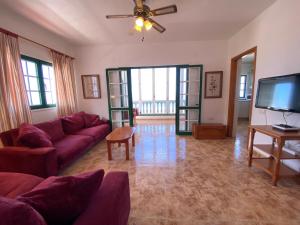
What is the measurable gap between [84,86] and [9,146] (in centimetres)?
265

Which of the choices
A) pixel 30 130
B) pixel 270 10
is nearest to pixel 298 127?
pixel 270 10

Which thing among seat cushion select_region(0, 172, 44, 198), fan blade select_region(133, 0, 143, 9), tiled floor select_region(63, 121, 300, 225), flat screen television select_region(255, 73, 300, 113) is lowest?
tiled floor select_region(63, 121, 300, 225)

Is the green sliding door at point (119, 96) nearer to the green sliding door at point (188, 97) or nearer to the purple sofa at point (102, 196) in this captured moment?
the green sliding door at point (188, 97)

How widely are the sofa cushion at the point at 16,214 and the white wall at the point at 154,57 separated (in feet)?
13.3

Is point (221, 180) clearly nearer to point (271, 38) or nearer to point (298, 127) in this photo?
point (298, 127)

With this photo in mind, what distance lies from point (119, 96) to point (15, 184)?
11.0 ft

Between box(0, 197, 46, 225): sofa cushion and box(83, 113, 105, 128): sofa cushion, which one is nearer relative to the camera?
box(0, 197, 46, 225): sofa cushion

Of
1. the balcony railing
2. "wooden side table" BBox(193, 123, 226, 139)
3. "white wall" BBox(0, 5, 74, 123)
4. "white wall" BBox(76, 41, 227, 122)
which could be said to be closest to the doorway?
"white wall" BBox(76, 41, 227, 122)

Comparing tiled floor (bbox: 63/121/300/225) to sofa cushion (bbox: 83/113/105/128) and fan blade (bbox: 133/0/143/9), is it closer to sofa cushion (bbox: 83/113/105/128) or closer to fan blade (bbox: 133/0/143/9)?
sofa cushion (bbox: 83/113/105/128)

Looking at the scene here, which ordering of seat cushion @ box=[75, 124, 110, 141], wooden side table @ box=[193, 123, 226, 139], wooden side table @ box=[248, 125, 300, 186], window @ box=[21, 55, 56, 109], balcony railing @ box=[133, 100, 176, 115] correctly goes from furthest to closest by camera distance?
balcony railing @ box=[133, 100, 176, 115], wooden side table @ box=[193, 123, 226, 139], seat cushion @ box=[75, 124, 110, 141], window @ box=[21, 55, 56, 109], wooden side table @ box=[248, 125, 300, 186]

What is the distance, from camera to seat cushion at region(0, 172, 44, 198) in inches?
49.6

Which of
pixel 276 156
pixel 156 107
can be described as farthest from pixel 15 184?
pixel 156 107

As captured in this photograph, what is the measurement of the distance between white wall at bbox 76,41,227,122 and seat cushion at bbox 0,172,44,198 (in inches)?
125

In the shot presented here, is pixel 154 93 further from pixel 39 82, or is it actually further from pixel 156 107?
pixel 39 82
